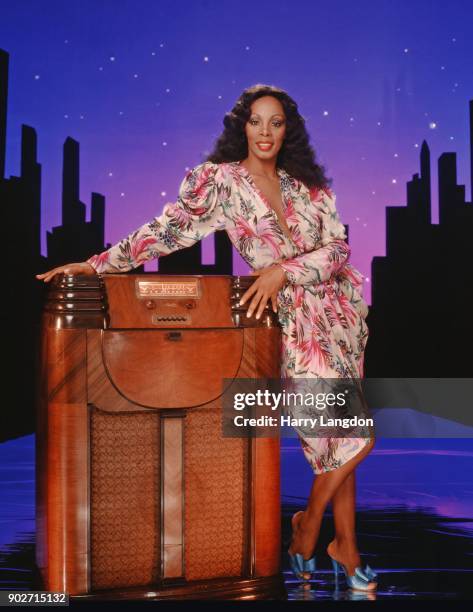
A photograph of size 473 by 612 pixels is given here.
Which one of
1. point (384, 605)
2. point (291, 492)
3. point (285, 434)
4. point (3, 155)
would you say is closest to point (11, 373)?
point (3, 155)

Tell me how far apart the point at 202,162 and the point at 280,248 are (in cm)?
40

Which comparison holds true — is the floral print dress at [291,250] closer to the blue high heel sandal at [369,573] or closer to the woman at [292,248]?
the woman at [292,248]

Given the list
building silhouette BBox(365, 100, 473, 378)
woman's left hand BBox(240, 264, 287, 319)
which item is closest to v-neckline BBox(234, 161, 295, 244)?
woman's left hand BBox(240, 264, 287, 319)

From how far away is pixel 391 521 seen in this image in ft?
11.4

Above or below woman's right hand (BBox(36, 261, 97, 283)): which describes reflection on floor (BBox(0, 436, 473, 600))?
below

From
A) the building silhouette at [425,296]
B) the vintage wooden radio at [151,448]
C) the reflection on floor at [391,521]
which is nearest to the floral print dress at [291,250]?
the vintage wooden radio at [151,448]

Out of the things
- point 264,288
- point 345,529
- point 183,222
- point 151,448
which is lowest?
point 345,529

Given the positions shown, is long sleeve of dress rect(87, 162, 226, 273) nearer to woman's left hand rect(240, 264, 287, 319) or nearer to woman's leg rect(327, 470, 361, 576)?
woman's left hand rect(240, 264, 287, 319)

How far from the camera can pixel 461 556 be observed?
300 centimetres

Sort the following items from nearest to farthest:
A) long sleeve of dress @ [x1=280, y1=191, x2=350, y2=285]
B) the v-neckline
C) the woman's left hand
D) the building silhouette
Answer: the woman's left hand → long sleeve of dress @ [x1=280, y1=191, x2=350, y2=285] → the v-neckline → the building silhouette

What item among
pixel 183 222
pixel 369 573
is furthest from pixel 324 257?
pixel 369 573

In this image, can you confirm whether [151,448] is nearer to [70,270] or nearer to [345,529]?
[70,270]

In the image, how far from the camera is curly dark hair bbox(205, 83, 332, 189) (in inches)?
113

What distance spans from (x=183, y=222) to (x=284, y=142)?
425 millimetres
